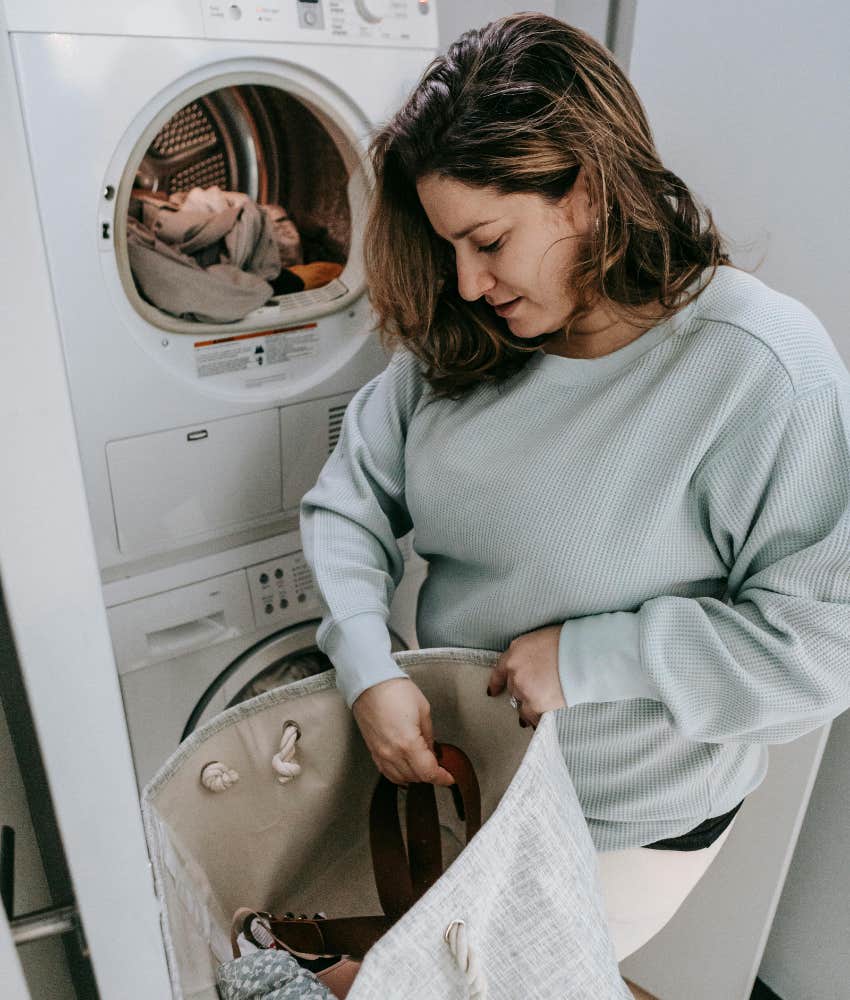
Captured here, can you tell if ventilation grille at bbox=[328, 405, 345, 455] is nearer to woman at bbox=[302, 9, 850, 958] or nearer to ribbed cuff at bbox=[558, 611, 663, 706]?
woman at bbox=[302, 9, 850, 958]

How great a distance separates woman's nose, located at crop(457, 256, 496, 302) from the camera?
801 millimetres

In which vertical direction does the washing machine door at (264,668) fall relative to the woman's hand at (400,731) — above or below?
below

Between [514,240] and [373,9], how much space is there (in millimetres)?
561

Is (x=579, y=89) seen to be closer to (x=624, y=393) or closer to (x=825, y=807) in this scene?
(x=624, y=393)

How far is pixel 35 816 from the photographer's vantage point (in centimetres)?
56

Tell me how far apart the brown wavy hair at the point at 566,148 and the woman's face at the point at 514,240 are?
1 centimetres

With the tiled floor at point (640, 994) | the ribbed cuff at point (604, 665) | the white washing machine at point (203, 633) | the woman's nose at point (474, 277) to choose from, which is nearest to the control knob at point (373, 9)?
the woman's nose at point (474, 277)

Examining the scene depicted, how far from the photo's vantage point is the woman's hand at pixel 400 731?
2.61ft

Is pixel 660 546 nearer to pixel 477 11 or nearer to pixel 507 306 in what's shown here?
pixel 507 306

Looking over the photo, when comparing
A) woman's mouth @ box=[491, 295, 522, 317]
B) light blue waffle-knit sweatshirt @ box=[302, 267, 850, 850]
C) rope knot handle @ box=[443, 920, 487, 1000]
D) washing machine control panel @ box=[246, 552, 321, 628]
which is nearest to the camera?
rope knot handle @ box=[443, 920, 487, 1000]

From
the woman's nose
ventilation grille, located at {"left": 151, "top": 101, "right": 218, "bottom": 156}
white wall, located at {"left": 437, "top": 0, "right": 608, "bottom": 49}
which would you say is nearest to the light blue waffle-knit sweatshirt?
the woman's nose

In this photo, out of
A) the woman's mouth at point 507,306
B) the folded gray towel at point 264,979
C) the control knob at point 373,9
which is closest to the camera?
the folded gray towel at point 264,979

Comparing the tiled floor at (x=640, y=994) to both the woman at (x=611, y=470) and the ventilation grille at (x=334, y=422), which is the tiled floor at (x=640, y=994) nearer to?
the woman at (x=611, y=470)

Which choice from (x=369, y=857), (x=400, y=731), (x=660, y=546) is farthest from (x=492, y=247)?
(x=369, y=857)
